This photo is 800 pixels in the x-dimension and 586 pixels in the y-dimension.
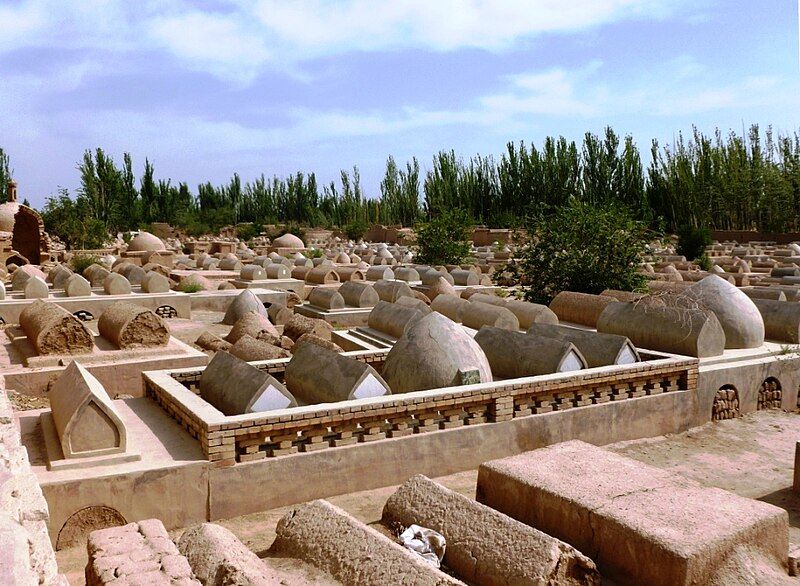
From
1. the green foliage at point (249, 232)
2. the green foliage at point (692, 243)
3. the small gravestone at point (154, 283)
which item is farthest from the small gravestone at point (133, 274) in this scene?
the green foliage at point (249, 232)

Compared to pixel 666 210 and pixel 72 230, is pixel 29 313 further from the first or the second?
pixel 666 210

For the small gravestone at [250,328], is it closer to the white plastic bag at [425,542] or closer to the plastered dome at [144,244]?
the white plastic bag at [425,542]

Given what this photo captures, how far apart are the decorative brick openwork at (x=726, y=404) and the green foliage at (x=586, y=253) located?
5.27m

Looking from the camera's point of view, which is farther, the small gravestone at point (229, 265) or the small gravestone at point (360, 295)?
the small gravestone at point (229, 265)

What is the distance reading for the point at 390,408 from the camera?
19.7ft

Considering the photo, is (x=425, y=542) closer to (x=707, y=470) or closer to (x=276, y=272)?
(x=707, y=470)

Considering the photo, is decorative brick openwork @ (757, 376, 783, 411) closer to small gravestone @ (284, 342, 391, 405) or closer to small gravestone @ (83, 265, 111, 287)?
small gravestone @ (284, 342, 391, 405)

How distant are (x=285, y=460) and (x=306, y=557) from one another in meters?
1.46

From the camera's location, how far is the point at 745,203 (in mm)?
43469

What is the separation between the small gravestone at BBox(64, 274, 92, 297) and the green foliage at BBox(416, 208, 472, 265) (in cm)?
1150

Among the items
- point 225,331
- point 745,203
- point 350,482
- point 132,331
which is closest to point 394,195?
point 745,203

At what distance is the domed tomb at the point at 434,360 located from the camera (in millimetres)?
6695

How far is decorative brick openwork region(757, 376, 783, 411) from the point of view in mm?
8547

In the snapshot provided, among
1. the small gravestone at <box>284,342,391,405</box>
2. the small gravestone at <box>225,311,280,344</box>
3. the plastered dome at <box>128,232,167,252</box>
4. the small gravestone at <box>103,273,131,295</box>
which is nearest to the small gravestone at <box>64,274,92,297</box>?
the small gravestone at <box>103,273,131,295</box>
